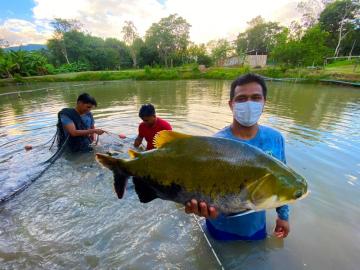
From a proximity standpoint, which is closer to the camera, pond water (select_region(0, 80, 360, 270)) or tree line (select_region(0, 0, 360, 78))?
pond water (select_region(0, 80, 360, 270))

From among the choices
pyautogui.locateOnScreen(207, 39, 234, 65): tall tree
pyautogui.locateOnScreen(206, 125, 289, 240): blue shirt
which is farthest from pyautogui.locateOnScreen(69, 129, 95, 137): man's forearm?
pyautogui.locateOnScreen(207, 39, 234, 65): tall tree

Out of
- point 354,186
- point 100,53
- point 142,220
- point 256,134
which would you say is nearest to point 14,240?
point 142,220

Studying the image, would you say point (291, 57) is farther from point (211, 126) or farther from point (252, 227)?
point (252, 227)

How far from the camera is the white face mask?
227 cm

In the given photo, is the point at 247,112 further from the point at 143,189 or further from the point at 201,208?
the point at 143,189

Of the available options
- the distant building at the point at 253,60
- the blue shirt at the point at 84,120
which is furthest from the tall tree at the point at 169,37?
the blue shirt at the point at 84,120

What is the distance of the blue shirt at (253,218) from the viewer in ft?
7.49

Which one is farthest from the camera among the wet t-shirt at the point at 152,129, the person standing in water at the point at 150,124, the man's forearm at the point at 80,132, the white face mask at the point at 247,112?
the man's forearm at the point at 80,132

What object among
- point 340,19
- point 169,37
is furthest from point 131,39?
point 340,19

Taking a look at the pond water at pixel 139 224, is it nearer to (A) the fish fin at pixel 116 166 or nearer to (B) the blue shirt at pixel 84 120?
(B) the blue shirt at pixel 84 120

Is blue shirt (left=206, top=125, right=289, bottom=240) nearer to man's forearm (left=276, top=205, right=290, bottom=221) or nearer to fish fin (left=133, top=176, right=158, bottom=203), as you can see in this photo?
man's forearm (left=276, top=205, right=290, bottom=221)

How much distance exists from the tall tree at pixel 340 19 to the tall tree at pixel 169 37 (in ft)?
97.0

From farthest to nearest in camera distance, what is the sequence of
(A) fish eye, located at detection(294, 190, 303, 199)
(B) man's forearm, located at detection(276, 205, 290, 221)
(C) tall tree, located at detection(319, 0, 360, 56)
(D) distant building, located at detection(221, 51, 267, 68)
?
1. (D) distant building, located at detection(221, 51, 267, 68)
2. (C) tall tree, located at detection(319, 0, 360, 56)
3. (B) man's forearm, located at detection(276, 205, 290, 221)
4. (A) fish eye, located at detection(294, 190, 303, 199)

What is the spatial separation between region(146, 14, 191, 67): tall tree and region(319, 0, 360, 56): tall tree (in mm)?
29555
